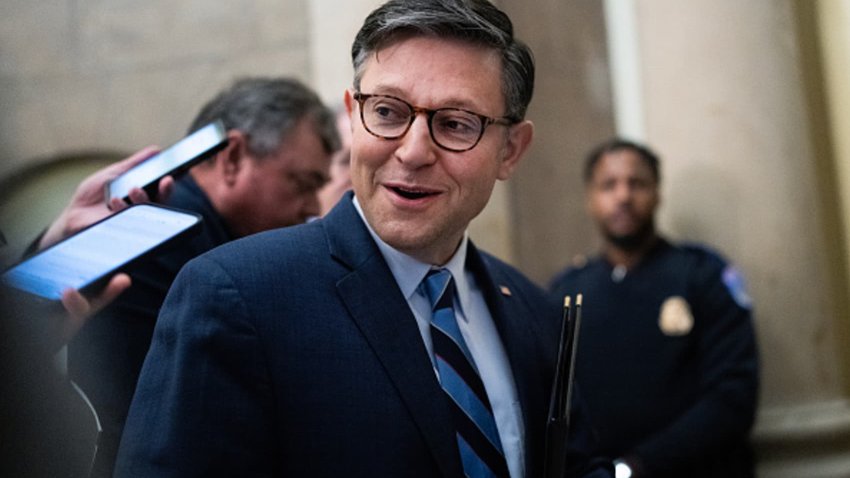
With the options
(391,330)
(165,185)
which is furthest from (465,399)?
(165,185)

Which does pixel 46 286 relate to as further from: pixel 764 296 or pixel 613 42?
pixel 613 42

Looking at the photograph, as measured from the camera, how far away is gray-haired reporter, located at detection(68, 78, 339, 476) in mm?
2275

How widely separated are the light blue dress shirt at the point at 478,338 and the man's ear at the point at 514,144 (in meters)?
0.19

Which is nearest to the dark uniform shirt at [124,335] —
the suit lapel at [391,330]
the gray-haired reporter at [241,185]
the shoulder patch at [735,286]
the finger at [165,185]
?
the gray-haired reporter at [241,185]

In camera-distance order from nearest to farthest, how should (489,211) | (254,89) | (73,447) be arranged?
(73,447), (254,89), (489,211)

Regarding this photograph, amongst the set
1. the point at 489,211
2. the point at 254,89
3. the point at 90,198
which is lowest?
the point at 489,211

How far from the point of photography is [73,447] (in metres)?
0.99

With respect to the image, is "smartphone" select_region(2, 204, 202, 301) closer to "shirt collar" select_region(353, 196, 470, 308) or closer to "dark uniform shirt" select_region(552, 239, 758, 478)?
"shirt collar" select_region(353, 196, 470, 308)

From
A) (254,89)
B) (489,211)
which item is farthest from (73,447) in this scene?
(489,211)

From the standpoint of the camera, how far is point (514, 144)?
2.12 meters

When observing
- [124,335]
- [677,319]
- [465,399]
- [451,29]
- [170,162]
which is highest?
[451,29]

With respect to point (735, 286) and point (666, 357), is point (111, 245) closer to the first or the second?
point (666, 357)

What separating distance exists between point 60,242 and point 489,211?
107 inches

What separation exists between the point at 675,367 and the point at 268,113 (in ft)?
6.12
